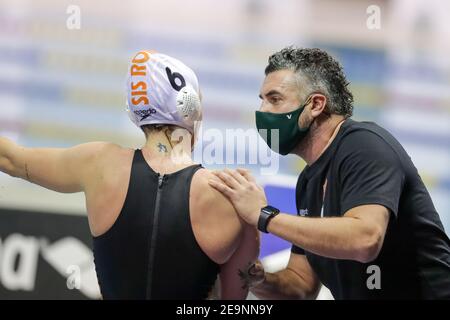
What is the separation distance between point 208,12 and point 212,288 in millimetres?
2608

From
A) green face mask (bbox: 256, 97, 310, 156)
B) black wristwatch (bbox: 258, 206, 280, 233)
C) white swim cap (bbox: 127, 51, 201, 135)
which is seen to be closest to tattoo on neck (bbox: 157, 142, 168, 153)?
white swim cap (bbox: 127, 51, 201, 135)

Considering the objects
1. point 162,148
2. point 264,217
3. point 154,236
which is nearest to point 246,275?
point 264,217

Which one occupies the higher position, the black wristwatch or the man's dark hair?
the man's dark hair

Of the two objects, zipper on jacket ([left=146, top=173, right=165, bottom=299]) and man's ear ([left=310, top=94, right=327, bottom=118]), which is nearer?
zipper on jacket ([left=146, top=173, right=165, bottom=299])

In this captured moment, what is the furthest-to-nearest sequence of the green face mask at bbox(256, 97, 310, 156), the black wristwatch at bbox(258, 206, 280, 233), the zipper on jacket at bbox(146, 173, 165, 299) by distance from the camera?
the green face mask at bbox(256, 97, 310, 156) → the black wristwatch at bbox(258, 206, 280, 233) → the zipper on jacket at bbox(146, 173, 165, 299)

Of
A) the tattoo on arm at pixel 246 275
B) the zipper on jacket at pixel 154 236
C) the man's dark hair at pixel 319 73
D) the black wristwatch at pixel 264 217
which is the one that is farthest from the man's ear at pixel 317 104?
the zipper on jacket at pixel 154 236

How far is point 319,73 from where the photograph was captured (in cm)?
277

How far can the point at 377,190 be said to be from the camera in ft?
7.45

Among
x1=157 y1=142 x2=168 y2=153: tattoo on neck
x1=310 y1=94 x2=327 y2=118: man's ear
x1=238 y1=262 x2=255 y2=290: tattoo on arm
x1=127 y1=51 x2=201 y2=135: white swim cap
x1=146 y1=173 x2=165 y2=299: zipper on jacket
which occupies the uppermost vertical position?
x1=127 y1=51 x2=201 y2=135: white swim cap

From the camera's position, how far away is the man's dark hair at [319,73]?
8.98ft

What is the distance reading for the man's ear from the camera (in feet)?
8.85

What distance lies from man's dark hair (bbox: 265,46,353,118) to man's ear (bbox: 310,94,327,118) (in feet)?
0.09

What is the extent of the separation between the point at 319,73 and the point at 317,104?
0.48 feet

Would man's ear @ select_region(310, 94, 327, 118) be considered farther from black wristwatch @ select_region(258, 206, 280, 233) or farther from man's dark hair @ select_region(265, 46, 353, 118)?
black wristwatch @ select_region(258, 206, 280, 233)
